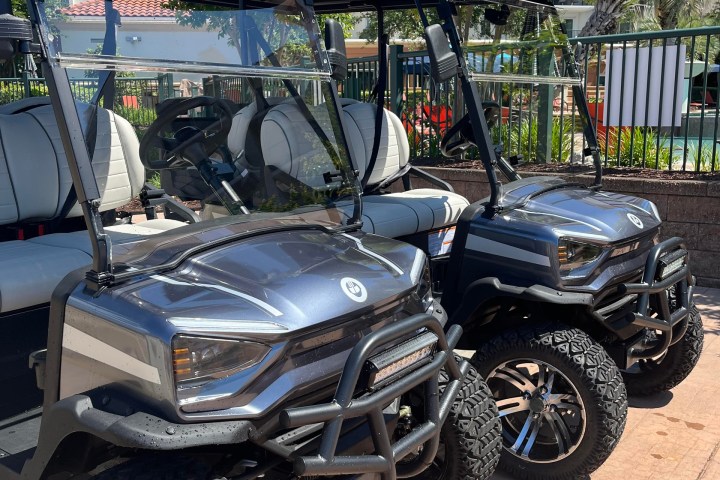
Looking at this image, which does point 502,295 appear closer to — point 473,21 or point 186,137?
point 186,137

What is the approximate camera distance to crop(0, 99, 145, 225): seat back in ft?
11.4

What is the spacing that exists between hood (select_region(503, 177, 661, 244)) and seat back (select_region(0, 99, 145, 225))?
1.68 metres

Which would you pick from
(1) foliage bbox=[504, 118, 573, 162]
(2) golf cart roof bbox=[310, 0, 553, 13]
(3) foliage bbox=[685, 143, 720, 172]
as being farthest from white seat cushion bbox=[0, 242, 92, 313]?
(3) foliage bbox=[685, 143, 720, 172]

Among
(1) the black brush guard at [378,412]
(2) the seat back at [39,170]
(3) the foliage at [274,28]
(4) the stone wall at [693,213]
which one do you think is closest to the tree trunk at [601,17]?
(4) the stone wall at [693,213]

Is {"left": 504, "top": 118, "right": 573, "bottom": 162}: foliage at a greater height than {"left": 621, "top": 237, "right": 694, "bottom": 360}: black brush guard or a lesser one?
greater

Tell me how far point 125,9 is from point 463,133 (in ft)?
6.01

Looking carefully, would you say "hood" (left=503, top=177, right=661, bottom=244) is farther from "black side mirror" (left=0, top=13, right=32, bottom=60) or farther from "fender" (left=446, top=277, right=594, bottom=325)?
"black side mirror" (left=0, top=13, right=32, bottom=60)

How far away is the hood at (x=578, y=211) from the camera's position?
3336mm

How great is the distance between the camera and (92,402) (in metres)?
2.04

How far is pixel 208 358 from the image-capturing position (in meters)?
2.00

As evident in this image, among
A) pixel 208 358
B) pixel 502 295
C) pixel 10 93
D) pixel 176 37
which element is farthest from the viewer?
pixel 10 93

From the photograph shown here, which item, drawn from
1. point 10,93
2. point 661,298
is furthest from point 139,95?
point 661,298

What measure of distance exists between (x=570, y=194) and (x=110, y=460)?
94.0 inches

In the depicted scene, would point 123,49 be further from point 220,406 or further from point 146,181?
point 220,406
